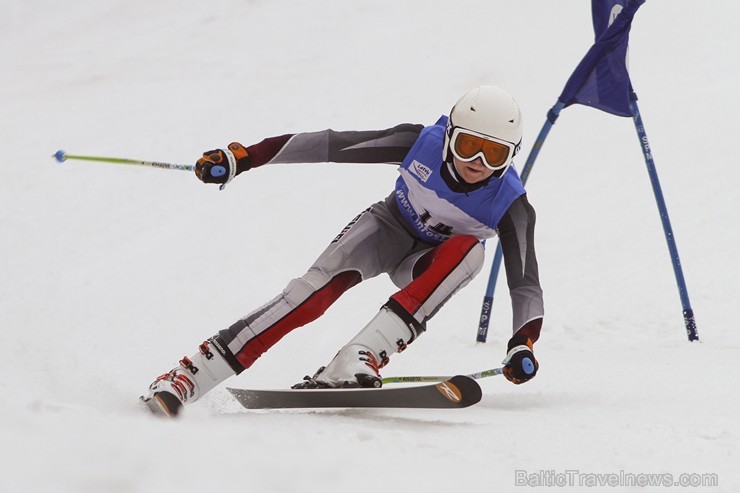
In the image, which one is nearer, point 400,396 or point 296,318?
point 400,396

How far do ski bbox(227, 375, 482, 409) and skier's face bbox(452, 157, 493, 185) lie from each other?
0.98m

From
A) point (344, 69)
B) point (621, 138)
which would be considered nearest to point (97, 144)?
point (344, 69)

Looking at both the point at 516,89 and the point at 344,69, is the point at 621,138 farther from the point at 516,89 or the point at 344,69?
the point at 344,69

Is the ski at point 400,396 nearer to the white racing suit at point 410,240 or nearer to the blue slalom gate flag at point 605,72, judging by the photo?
the white racing suit at point 410,240

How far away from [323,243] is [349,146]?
3259 millimetres

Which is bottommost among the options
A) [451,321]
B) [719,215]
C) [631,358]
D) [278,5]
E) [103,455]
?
[103,455]

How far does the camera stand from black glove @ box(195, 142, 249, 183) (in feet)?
12.3

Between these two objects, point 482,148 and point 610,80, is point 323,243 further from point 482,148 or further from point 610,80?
point 482,148

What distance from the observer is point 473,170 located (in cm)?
372

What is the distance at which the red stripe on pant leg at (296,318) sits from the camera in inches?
140

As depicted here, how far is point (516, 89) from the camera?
10.1 meters

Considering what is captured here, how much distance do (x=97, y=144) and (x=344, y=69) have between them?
3.44 metres

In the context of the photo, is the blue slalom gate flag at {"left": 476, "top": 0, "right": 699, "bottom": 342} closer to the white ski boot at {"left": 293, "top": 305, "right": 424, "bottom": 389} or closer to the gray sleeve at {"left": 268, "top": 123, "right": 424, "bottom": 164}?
the gray sleeve at {"left": 268, "top": 123, "right": 424, "bottom": 164}

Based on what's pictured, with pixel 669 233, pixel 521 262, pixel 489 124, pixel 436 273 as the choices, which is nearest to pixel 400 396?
pixel 436 273
